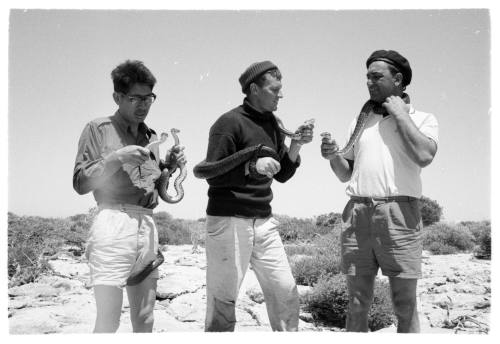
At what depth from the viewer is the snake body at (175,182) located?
3.68 metres

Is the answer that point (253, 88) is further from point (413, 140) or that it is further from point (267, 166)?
point (413, 140)

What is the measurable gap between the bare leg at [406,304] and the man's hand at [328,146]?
42.0 inches

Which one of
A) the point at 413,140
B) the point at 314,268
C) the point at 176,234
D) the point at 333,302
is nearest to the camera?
the point at 413,140

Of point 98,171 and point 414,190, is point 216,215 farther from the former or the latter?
point 414,190

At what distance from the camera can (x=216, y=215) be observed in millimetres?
3598

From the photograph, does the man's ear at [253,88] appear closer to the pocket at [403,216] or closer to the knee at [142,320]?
the pocket at [403,216]

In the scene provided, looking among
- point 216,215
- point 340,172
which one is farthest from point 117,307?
point 340,172

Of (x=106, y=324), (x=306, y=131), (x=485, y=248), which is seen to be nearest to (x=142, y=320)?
(x=106, y=324)

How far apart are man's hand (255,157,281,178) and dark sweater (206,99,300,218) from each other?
20 cm

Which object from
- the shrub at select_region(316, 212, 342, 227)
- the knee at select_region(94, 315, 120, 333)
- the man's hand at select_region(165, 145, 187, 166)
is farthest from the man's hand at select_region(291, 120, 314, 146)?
the shrub at select_region(316, 212, 342, 227)

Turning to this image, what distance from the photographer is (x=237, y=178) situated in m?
3.58

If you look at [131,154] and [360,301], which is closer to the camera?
[131,154]

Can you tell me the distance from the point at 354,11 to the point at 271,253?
2.63 metres

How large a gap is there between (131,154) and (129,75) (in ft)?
2.05
